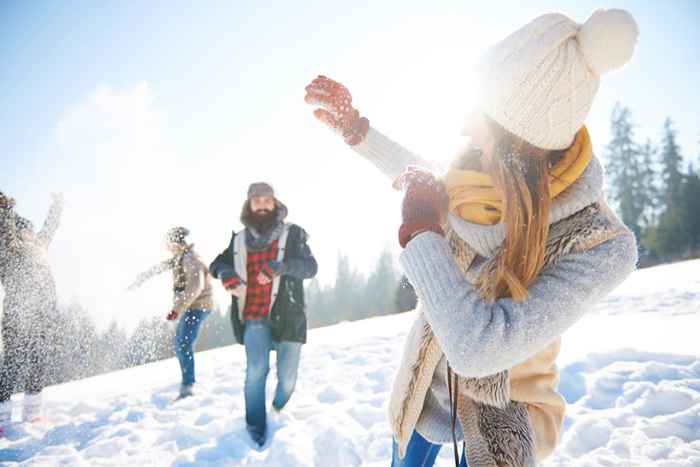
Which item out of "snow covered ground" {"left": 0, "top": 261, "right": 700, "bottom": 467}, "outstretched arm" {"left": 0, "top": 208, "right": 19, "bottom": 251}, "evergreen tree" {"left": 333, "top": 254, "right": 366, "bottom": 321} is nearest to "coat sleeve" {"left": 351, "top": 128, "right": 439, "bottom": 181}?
"snow covered ground" {"left": 0, "top": 261, "right": 700, "bottom": 467}

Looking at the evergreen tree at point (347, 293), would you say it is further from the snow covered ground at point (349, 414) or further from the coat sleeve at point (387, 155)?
the coat sleeve at point (387, 155)

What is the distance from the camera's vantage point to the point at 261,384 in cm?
363

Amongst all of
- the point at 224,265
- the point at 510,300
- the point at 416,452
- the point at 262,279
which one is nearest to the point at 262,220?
the point at 224,265

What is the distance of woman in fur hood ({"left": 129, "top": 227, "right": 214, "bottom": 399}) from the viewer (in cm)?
509

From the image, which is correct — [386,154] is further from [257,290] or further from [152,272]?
[152,272]

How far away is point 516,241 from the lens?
1101 mm

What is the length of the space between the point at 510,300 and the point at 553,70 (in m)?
0.67

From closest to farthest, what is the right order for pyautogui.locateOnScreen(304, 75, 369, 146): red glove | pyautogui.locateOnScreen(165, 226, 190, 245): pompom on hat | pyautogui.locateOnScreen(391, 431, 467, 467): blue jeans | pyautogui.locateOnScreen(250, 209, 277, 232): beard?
pyautogui.locateOnScreen(391, 431, 467, 467): blue jeans, pyautogui.locateOnScreen(304, 75, 369, 146): red glove, pyautogui.locateOnScreen(250, 209, 277, 232): beard, pyautogui.locateOnScreen(165, 226, 190, 245): pompom on hat

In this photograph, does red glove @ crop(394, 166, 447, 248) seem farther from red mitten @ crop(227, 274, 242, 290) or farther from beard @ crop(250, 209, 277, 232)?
beard @ crop(250, 209, 277, 232)

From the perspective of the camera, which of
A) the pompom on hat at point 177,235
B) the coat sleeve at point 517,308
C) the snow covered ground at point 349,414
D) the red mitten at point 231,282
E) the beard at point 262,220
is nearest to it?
the coat sleeve at point 517,308

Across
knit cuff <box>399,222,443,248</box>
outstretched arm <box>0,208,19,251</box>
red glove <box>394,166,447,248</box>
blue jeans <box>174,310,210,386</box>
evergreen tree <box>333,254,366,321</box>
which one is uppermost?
outstretched arm <box>0,208,19,251</box>

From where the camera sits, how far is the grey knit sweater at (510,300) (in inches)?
37.7

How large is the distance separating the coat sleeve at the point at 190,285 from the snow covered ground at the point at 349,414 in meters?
1.26

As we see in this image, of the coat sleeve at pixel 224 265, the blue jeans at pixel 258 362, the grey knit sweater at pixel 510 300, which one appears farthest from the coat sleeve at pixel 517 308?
the coat sleeve at pixel 224 265
